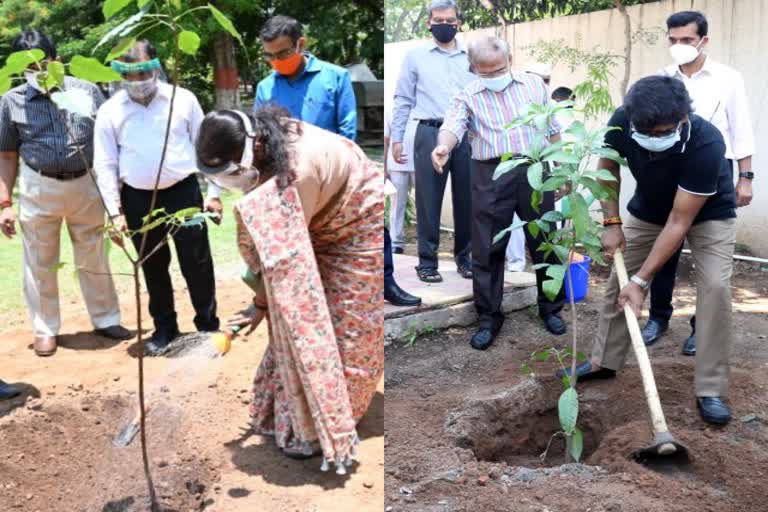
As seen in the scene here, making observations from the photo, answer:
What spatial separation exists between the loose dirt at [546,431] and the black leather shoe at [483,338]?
1.8 inches

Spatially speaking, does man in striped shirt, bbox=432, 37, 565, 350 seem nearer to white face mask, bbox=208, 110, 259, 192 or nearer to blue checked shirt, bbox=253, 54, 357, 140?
blue checked shirt, bbox=253, 54, 357, 140

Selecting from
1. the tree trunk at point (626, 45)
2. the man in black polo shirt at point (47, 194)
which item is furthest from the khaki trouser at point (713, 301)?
the tree trunk at point (626, 45)

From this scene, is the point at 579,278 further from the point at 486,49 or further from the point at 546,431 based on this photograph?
the point at 486,49

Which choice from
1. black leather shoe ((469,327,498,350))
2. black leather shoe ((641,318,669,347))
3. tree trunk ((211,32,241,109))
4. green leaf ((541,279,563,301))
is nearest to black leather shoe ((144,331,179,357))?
black leather shoe ((469,327,498,350))

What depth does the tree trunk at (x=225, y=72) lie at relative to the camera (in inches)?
371

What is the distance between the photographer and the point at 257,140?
2645 mm

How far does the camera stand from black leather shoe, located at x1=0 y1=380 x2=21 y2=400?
3.57 metres

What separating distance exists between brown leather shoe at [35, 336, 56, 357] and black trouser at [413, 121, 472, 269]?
6.95 feet

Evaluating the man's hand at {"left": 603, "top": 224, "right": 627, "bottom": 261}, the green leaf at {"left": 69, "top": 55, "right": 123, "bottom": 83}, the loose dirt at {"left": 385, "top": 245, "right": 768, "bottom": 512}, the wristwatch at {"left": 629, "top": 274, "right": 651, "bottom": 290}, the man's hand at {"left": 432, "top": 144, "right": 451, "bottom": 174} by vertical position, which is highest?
the green leaf at {"left": 69, "top": 55, "right": 123, "bottom": 83}

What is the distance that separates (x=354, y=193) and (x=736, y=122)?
90.4 inches

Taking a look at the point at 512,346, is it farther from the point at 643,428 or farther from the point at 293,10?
the point at 293,10

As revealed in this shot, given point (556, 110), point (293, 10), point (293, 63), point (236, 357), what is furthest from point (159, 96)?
point (293, 10)

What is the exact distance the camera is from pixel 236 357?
4117 millimetres

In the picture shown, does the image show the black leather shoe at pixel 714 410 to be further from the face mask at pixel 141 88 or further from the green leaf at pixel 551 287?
the face mask at pixel 141 88
